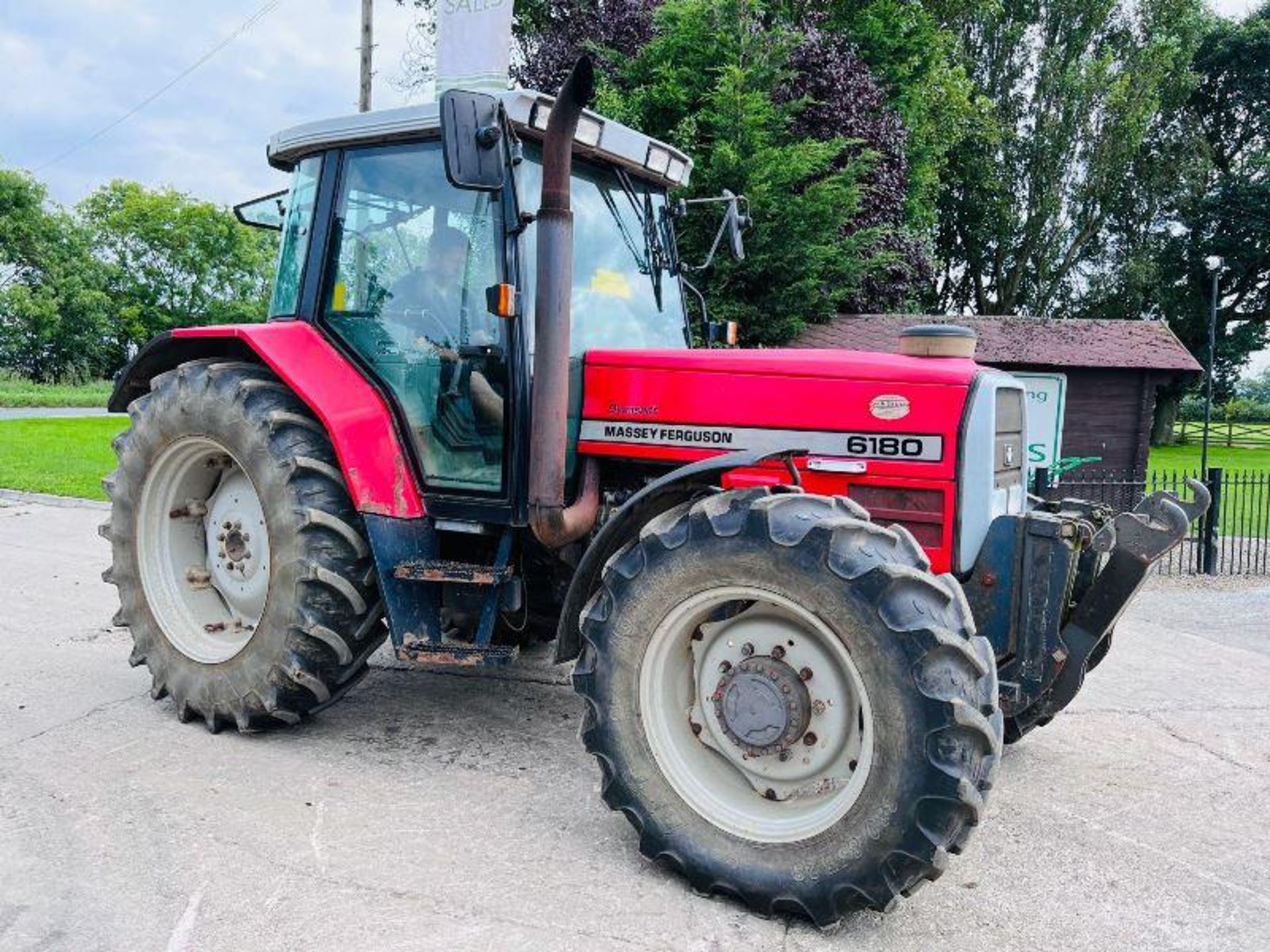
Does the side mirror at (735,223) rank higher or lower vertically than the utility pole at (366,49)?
lower

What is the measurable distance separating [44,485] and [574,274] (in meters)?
10.9

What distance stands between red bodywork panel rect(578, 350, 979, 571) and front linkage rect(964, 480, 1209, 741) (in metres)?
0.20

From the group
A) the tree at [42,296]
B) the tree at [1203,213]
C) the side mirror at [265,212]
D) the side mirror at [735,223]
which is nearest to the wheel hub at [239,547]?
the side mirror at [265,212]

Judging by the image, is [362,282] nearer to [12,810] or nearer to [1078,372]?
[12,810]

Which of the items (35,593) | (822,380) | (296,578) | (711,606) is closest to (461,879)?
(711,606)

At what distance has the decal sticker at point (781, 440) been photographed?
11.3 feet

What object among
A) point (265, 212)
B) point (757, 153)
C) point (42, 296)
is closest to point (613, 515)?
point (265, 212)

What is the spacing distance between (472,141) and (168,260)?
178 feet

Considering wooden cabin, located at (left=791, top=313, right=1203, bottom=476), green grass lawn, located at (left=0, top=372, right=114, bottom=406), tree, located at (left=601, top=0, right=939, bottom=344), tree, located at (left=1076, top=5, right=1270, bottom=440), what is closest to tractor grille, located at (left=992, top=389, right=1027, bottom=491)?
tree, located at (left=601, top=0, right=939, bottom=344)

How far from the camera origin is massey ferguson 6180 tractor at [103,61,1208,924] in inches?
113

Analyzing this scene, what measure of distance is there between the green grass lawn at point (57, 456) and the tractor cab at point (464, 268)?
18.6 ft

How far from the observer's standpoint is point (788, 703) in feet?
10.1

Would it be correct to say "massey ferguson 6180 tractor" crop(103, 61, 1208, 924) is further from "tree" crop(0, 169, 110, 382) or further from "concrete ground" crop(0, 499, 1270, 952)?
"tree" crop(0, 169, 110, 382)

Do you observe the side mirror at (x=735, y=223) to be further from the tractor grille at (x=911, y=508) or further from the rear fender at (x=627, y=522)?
the tractor grille at (x=911, y=508)
